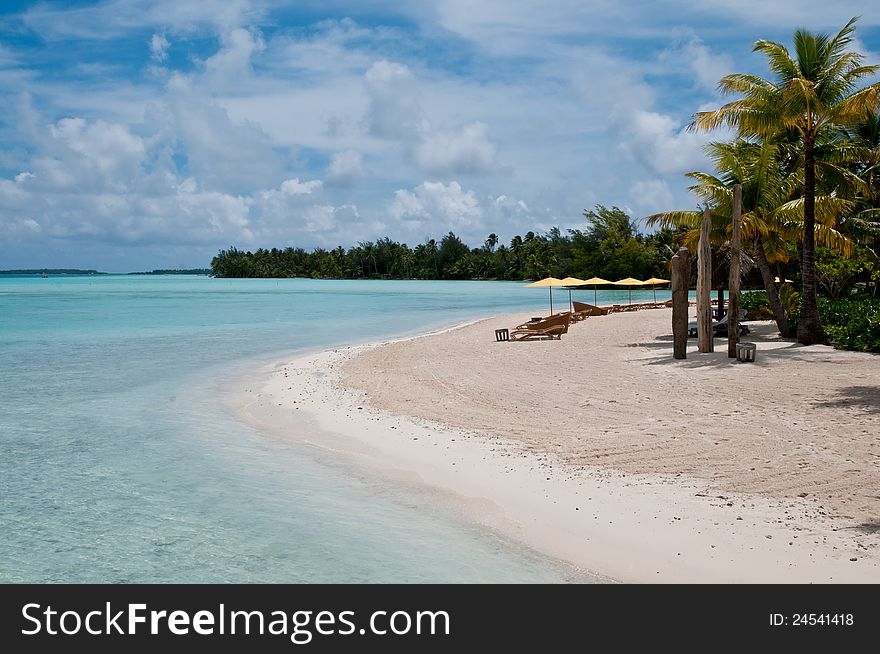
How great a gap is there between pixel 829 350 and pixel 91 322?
32.2 m

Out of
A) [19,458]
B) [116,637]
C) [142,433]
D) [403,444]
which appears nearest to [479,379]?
[403,444]

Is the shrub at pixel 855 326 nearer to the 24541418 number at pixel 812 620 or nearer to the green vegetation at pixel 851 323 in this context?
the green vegetation at pixel 851 323

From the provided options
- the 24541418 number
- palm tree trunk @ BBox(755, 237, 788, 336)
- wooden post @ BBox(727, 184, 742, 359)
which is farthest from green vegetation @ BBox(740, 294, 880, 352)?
the 24541418 number

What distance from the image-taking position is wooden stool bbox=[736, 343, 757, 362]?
13.3m

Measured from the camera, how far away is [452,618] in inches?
183

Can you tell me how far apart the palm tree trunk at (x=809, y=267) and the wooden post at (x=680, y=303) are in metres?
2.61

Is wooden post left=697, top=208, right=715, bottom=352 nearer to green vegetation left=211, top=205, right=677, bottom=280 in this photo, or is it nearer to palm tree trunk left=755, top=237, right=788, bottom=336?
palm tree trunk left=755, top=237, right=788, bottom=336

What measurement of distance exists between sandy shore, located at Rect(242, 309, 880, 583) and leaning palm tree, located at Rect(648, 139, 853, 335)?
313cm

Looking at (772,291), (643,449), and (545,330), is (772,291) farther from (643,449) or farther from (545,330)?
(643,449)

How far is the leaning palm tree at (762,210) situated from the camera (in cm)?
1631

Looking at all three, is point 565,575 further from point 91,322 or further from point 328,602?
point 91,322

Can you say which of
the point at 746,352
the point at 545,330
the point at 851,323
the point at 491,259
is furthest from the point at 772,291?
the point at 491,259

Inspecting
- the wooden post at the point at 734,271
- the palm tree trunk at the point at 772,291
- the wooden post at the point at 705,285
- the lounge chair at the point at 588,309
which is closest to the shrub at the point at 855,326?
the palm tree trunk at the point at 772,291

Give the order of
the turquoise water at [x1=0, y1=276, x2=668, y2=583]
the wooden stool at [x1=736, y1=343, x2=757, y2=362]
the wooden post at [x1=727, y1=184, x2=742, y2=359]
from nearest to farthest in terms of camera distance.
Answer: the turquoise water at [x1=0, y1=276, x2=668, y2=583], the wooden stool at [x1=736, y1=343, x2=757, y2=362], the wooden post at [x1=727, y1=184, x2=742, y2=359]
